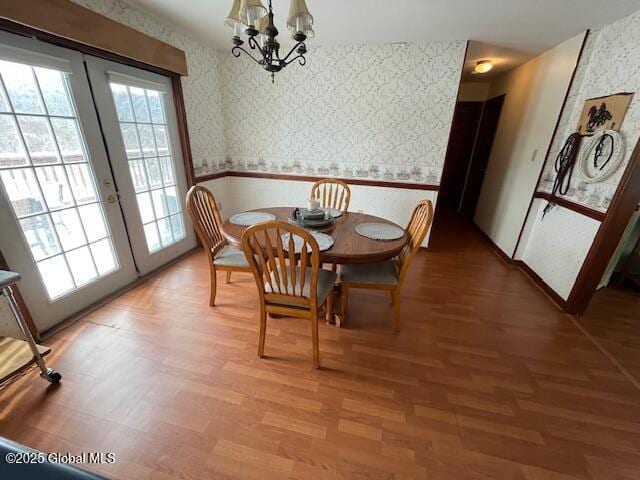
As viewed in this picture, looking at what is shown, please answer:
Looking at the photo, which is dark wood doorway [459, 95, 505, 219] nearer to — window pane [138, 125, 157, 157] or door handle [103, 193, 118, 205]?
window pane [138, 125, 157, 157]

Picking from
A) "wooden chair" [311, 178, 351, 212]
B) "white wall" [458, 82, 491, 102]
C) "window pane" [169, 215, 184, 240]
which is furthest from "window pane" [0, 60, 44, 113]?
"white wall" [458, 82, 491, 102]

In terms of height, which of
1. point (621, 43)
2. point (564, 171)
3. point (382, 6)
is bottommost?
point (564, 171)

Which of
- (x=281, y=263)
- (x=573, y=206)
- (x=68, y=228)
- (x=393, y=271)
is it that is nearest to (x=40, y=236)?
(x=68, y=228)

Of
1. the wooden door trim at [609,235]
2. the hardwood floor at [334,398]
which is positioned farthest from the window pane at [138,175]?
the wooden door trim at [609,235]

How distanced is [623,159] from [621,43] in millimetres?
914

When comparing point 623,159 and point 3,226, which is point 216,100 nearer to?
point 3,226

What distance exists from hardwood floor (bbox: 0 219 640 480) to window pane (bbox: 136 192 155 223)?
0.73 m

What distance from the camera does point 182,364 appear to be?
1525mm

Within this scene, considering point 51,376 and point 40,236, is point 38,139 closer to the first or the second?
point 40,236

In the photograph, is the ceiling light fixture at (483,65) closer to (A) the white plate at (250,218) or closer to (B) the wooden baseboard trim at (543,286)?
(B) the wooden baseboard trim at (543,286)

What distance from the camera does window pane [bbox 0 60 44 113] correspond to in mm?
1403

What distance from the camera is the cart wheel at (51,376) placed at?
4.46 feet

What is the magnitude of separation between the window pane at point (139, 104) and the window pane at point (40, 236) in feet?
3.57

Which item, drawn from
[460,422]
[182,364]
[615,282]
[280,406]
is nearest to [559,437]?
[460,422]
